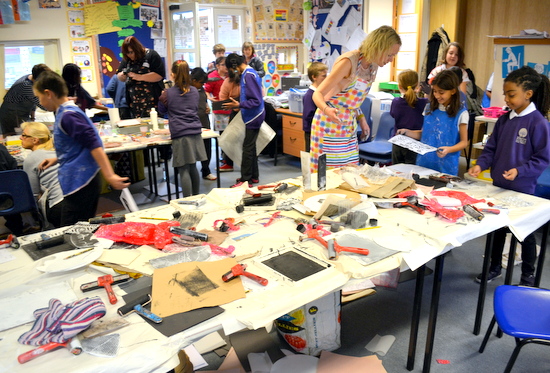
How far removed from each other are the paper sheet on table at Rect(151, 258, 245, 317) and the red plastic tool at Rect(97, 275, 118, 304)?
0.13 metres

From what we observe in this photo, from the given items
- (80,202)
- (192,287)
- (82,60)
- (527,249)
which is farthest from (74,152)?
(82,60)

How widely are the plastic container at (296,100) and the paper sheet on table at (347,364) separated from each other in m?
3.83

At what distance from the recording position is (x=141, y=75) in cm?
463

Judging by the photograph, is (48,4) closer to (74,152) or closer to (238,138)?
(238,138)

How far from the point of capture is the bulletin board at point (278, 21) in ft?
24.0

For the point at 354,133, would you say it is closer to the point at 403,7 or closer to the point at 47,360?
the point at 47,360

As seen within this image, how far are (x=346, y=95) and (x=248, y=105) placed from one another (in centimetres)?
195

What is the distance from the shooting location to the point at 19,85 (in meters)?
4.42

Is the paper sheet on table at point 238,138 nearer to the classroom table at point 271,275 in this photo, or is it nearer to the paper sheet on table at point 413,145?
the paper sheet on table at point 413,145

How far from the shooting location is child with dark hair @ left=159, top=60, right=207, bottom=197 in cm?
384

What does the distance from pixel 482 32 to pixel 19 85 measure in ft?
17.4

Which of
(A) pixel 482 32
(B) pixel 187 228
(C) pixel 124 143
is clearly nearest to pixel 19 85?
(C) pixel 124 143

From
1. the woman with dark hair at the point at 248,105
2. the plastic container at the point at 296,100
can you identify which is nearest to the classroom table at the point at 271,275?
the woman with dark hair at the point at 248,105

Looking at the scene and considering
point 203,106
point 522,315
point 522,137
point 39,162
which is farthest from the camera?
point 203,106
